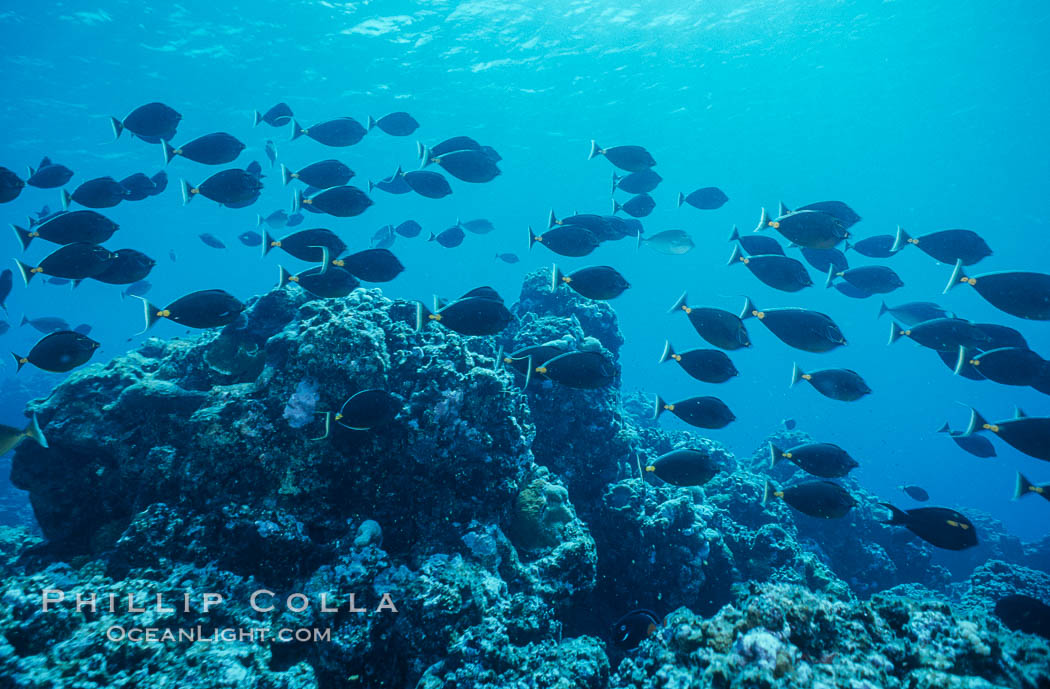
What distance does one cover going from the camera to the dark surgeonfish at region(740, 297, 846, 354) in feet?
14.5

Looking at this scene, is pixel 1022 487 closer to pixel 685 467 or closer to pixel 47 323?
pixel 685 467

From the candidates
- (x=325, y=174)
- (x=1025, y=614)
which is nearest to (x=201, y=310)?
(x=325, y=174)

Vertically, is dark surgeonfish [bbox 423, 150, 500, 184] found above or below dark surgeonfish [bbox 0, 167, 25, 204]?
above

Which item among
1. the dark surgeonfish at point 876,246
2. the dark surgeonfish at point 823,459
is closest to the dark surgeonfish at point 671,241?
the dark surgeonfish at point 876,246

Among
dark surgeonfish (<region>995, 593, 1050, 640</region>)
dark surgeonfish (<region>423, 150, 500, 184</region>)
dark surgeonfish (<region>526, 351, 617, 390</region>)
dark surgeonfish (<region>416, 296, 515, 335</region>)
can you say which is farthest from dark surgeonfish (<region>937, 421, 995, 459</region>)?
dark surgeonfish (<region>423, 150, 500, 184</region>)

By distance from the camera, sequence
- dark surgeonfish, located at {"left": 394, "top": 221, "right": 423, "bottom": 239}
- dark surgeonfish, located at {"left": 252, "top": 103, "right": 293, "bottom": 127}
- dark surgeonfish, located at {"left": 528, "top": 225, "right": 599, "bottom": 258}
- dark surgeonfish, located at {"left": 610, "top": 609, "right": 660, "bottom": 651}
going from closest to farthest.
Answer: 1. dark surgeonfish, located at {"left": 610, "top": 609, "right": 660, "bottom": 651}
2. dark surgeonfish, located at {"left": 528, "top": 225, "right": 599, "bottom": 258}
3. dark surgeonfish, located at {"left": 252, "top": 103, "right": 293, "bottom": 127}
4. dark surgeonfish, located at {"left": 394, "top": 221, "right": 423, "bottom": 239}

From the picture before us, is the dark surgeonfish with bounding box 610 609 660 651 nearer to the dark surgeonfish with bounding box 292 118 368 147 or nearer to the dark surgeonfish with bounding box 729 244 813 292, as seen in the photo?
the dark surgeonfish with bounding box 729 244 813 292

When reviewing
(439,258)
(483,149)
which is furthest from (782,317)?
(439,258)

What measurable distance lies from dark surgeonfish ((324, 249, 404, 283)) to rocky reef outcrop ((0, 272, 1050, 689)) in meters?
0.48

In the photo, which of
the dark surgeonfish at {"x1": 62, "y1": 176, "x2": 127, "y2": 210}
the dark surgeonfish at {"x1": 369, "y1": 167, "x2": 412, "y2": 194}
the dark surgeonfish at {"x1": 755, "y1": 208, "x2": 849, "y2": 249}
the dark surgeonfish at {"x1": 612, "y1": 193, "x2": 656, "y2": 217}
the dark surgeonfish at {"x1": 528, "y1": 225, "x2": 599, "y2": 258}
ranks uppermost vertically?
the dark surgeonfish at {"x1": 369, "y1": 167, "x2": 412, "y2": 194}

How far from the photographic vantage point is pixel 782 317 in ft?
14.8

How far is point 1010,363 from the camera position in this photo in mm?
4488

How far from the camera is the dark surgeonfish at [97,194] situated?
Result: 17.7ft

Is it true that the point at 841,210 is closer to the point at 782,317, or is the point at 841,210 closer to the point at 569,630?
the point at 782,317
